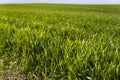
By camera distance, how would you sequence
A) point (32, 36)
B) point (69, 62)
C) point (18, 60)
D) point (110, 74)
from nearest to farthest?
point (110, 74) < point (69, 62) < point (18, 60) < point (32, 36)

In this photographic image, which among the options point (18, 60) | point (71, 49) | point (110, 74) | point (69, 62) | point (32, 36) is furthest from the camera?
point (32, 36)

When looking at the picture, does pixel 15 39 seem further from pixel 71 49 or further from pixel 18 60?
pixel 71 49

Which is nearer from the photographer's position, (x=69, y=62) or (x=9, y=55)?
(x=69, y=62)

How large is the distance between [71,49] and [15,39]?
1.88 m

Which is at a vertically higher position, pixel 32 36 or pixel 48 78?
pixel 32 36

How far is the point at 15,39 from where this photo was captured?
19.2ft

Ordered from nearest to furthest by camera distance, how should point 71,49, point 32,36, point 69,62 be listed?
point 69,62
point 71,49
point 32,36

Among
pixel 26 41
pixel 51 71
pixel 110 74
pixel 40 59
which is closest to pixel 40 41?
pixel 26 41

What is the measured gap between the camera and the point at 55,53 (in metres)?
4.57

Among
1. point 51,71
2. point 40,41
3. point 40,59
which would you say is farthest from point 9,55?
point 51,71

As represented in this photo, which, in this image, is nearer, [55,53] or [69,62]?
[69,62]

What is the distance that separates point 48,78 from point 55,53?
552 mm

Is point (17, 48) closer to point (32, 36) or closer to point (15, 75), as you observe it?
point (32, 36)

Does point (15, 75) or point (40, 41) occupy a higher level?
point (40, 41)
